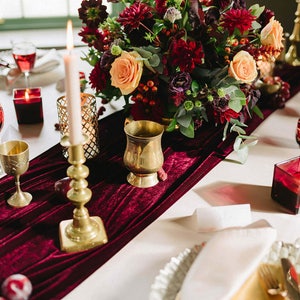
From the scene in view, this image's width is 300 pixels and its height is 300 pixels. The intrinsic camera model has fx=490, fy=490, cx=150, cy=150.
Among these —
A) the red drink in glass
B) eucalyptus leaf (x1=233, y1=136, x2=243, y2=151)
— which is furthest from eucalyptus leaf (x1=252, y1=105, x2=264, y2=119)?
the red drink in glass

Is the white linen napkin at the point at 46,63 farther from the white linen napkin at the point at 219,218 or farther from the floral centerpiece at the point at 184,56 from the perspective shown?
the white linen napkin at the point at 219,218

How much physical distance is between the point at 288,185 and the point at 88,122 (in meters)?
0.46

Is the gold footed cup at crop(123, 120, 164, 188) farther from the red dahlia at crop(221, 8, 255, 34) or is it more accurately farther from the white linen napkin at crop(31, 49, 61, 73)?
the white linen napkin at crop(31, 49, 61, 73)

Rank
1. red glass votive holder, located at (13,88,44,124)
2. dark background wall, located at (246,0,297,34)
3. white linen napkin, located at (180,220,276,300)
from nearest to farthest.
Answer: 1. white linen napkin, located at (180,220,276,300)
2. red glass votive holder, located at (13,88,44,124)
3. dark background wall, located at (246,0,297,34)

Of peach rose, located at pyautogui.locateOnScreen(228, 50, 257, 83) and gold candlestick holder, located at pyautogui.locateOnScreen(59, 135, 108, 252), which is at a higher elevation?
peach rose, located at pyautogui.locateOnScreen(228, 50, 257, 83)

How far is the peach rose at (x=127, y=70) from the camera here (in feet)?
3.52

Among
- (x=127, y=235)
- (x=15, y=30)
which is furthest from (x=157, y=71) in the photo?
(x=15, y=30)

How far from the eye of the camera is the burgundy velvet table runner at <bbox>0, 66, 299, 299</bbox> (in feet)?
2.79

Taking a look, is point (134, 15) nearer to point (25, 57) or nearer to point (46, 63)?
point (25, 57)

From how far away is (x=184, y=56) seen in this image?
1042 mm

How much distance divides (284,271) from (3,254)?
49 centimetres

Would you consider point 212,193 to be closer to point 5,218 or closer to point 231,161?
point 231,161

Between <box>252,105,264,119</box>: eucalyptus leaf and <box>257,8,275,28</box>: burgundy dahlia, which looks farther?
<box>252,105,264,119</box>: eucalyptus leaf

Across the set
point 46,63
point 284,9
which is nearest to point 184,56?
point 46,63
